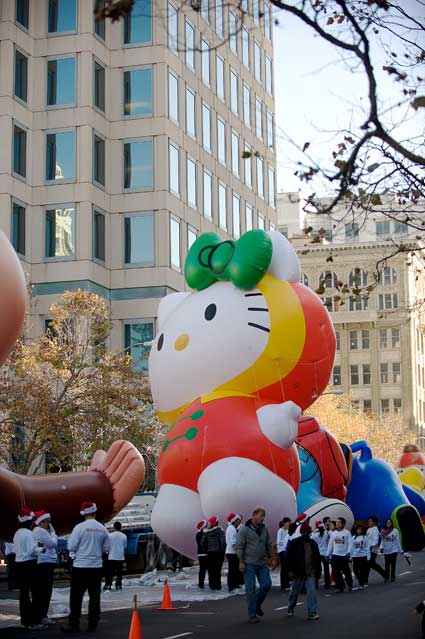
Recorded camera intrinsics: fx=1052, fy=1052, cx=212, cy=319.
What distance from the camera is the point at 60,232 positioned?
137 feet

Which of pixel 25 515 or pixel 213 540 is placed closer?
pixel 25 515

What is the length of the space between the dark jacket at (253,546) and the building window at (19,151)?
2963 cm

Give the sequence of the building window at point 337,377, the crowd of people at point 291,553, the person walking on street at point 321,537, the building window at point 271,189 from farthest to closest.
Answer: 1. the building window at point 337,377
2. the building window at point 271,189
3. the person walking on street at point 321,537
4. the crowd of people at point 291,553

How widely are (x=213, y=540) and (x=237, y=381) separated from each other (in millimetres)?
2744

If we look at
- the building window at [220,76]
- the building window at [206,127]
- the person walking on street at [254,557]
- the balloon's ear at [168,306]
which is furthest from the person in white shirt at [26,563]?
the building window at [220,76]

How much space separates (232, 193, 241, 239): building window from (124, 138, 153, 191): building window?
7.86m

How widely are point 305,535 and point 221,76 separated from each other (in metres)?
38.4

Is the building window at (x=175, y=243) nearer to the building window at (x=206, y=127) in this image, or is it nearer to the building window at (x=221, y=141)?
the building window at (x=206, y=127)

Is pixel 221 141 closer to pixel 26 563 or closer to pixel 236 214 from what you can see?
pixel 236 214

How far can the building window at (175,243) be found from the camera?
141 ft

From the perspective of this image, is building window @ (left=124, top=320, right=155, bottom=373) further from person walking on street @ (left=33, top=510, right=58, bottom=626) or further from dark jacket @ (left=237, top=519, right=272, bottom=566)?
person walking on street @ (left=33, top=510, right=58, bottom=626)

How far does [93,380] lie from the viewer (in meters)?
26.9

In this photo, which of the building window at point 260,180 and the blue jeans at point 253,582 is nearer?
the blue jeans at point 253,582

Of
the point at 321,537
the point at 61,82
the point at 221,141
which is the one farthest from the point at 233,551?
the point at 221,141
